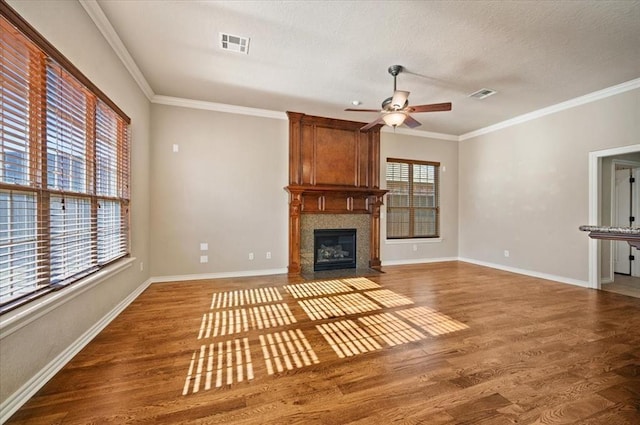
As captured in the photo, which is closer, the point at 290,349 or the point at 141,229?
the point at 290,349

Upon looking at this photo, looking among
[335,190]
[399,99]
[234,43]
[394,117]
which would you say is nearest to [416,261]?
[335,190]

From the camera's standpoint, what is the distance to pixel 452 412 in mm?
1605

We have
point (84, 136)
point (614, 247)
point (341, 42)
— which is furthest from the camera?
point (614, 247)

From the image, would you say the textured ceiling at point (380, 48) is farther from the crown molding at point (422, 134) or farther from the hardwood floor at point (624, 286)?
→ the hardwood floor at point (624, 286)

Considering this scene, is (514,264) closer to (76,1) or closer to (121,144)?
(121,144)

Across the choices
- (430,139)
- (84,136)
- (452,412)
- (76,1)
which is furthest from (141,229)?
(430,139)

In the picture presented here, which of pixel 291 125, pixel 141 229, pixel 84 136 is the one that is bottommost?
pixel 141 229

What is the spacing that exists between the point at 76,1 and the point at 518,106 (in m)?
5.92

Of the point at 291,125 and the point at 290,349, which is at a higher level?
the point at 291,125

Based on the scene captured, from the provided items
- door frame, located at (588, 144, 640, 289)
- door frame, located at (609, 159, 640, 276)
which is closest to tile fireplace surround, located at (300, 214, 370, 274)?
door frame, located at (588, 144, 640, 289)

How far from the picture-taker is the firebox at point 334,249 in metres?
5.34

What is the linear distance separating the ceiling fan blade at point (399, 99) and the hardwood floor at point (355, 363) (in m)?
2.44

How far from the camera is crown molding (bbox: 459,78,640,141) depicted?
3776 millimetres

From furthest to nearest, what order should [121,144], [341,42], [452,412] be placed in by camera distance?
[121,144] → [341,42] → [452,412]
